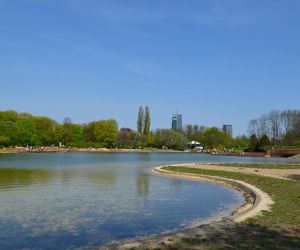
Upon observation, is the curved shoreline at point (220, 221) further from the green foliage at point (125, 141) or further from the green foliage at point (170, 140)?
the green foliage at point (170, 140)

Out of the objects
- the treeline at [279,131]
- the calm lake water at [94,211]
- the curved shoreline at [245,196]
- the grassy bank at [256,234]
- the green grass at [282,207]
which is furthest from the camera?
the treeline at [279,131]

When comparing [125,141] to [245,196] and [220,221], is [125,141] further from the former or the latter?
[220,221]

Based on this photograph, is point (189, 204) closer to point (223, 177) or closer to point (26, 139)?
point (223, 177)

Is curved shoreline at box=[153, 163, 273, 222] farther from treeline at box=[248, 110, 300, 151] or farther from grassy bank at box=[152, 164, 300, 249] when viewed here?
treeline at box=[248, 110, 300, 151]

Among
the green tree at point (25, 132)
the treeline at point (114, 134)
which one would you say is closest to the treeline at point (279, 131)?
the treeline at point (114, 134)

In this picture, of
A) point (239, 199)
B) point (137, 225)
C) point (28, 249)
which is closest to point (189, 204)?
point (239, 199)

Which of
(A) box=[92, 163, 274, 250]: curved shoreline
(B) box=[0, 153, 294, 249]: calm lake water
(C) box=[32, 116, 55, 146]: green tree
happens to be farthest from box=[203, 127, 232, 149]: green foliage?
(B) box=[0, 153, 294, 249]: calm lake water

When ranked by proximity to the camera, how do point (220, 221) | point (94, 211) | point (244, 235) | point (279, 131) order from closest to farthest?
point (244, 235)
point (220, 221)
point (94, 211)
point (279, 131)

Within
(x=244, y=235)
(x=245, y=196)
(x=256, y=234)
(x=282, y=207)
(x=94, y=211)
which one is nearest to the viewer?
(x=244, y=235)

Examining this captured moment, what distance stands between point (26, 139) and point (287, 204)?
106m

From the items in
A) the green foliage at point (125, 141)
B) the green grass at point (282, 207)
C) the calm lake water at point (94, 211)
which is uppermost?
the green foliage at point (125, 141)

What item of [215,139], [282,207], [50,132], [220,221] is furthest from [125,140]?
[220,221]

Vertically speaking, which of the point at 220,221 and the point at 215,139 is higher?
the point at 215,139

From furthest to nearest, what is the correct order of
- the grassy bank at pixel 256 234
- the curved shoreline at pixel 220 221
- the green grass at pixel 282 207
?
the green grass at pixel 282 207
the curved shoreline at pixel 220 221
the grassy bank at pixel 256 234
